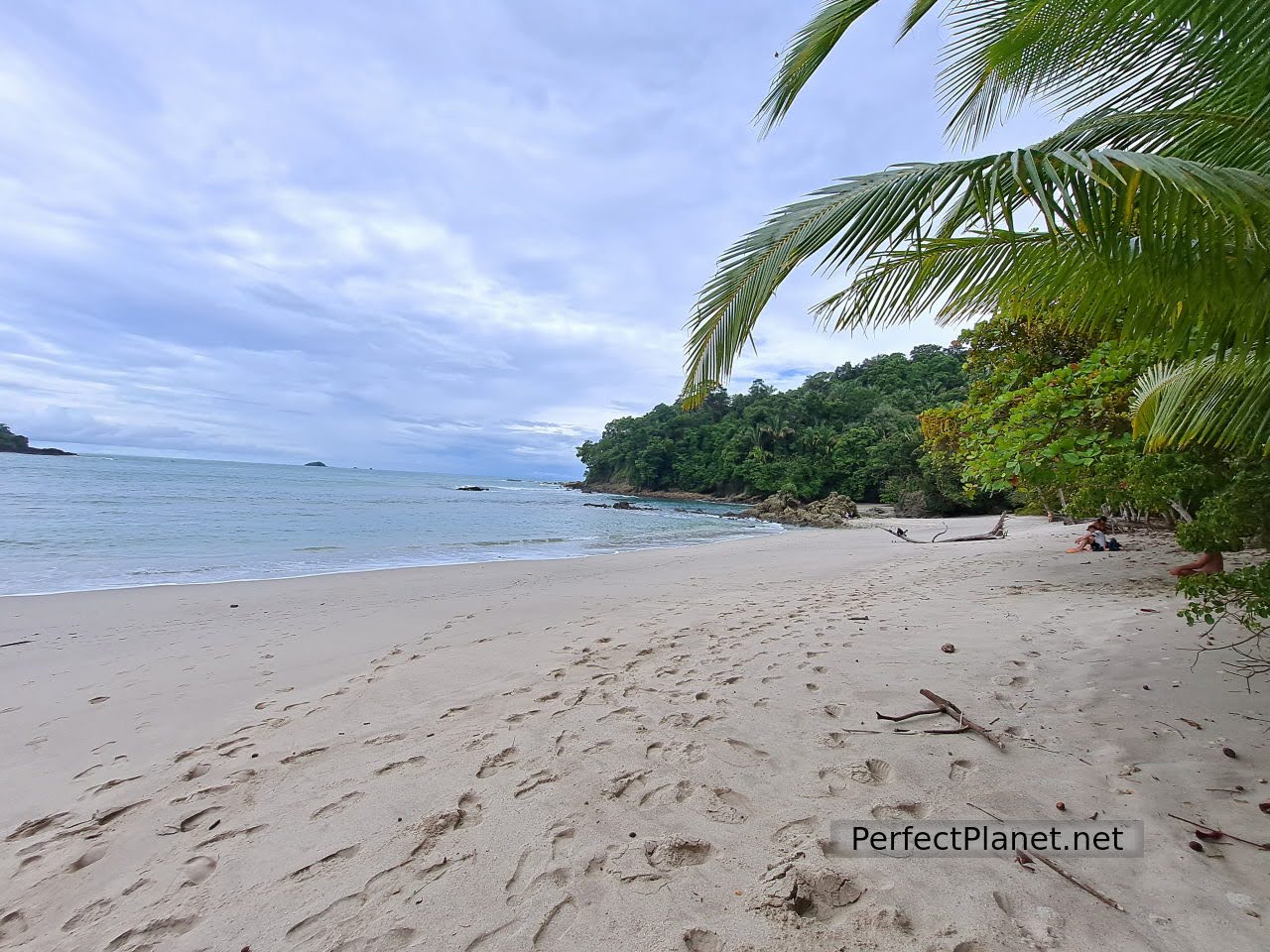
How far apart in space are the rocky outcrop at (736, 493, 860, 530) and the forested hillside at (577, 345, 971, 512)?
447cm

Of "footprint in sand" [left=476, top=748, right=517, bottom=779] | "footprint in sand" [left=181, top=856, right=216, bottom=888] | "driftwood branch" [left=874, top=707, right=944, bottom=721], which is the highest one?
"driftwood branch" [left=874, top=707, right=944, bottom=721]

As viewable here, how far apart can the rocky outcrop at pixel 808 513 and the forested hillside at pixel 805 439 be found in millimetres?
4469

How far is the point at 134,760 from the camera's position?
9.44ft

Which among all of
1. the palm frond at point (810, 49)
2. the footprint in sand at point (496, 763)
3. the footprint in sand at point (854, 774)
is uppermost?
the palm frond at point (810, 49)

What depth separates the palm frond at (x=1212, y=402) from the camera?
3.08 metres

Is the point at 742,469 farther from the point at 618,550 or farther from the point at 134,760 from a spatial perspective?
the point at 134,760

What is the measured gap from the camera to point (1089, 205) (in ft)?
5.97

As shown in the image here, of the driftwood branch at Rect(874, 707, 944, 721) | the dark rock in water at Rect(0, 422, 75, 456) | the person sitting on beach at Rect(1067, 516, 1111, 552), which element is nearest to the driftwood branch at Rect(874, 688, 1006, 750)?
the driftwood branch at Rect(874, 707, 944, 721)

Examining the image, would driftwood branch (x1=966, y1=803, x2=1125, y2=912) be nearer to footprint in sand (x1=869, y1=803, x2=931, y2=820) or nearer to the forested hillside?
footprint in sand (x1=869, y1=803, x2=931, y2=820)

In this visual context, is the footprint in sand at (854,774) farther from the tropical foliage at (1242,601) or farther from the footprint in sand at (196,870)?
the footprint in sand at (196,870)

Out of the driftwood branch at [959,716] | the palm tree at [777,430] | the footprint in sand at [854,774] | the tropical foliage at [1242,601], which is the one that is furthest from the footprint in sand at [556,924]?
the palm tree at [777,430]

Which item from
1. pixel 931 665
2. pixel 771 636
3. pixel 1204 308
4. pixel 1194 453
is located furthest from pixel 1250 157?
pixel 1194 453

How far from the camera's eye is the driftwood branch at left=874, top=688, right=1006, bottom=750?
2.62m

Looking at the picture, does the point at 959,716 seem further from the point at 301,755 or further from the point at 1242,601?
the point at 301,755
